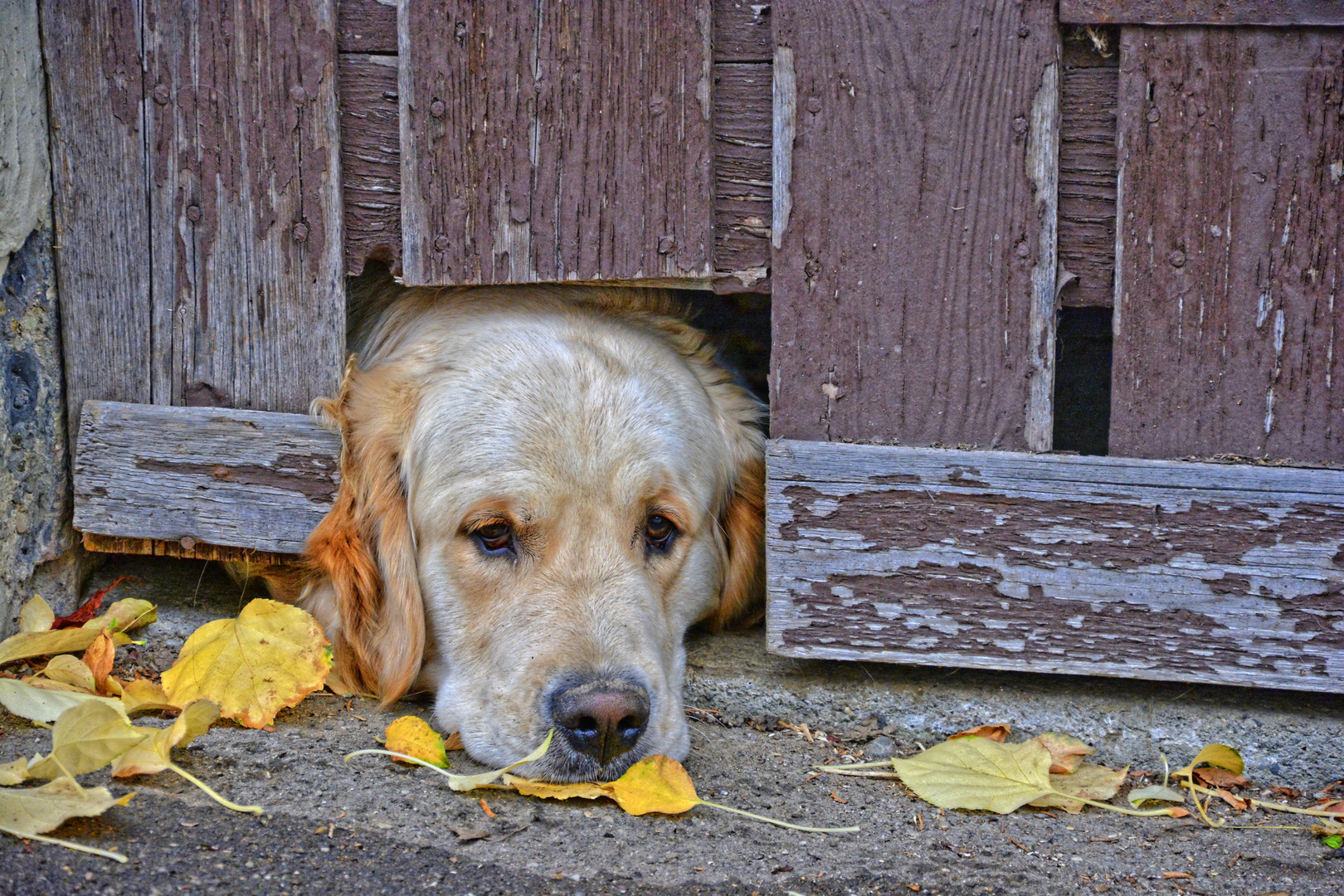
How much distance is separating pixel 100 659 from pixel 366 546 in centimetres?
64

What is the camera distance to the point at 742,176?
2586mm

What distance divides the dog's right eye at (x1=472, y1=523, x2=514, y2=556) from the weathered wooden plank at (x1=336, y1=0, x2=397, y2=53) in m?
1.19

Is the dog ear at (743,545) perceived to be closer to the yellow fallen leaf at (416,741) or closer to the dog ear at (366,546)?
the dog ear at (366,546)

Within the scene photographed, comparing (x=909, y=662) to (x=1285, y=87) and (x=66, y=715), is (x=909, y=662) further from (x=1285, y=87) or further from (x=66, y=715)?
(x=66, y=715)

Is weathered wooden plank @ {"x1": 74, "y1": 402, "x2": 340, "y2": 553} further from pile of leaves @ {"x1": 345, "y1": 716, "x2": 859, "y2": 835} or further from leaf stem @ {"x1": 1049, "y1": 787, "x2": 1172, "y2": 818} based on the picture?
leaf stem @ {"x1": 1049, "y1": 787, "x2": 1172, "y2": 818}

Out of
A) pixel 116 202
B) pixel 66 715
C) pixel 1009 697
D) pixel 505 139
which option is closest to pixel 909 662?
pixel 1009 697

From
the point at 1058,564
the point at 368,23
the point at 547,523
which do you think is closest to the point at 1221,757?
the point at 1058,564

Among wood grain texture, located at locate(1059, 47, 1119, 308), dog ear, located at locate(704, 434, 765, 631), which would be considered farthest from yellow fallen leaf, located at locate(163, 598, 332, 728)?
wood grain texture, located at locate(1059, 47, 1119, 308)

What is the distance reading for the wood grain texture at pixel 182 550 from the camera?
2820mm

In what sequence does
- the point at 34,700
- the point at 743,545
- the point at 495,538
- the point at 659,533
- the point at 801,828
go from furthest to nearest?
the point at 743,545
the point at 659,533
the point at 495,538
the point at 34,700
the point at 801,828

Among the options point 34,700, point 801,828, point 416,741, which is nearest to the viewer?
point 801,828

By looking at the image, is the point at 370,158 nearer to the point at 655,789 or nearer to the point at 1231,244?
the point at 655,789

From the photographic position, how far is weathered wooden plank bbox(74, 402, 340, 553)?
273cm

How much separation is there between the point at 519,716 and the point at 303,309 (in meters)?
1.17
